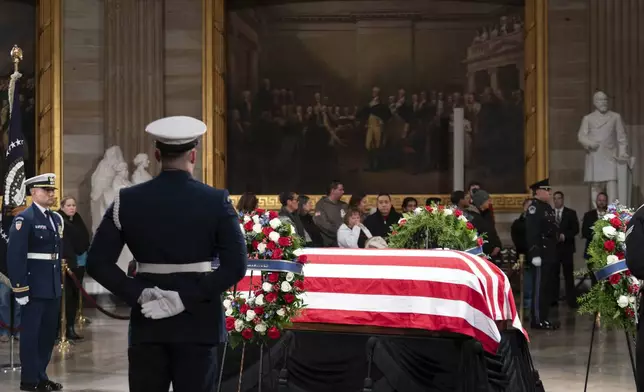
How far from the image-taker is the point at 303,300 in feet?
23.9

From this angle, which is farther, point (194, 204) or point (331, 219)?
point (331, 219)

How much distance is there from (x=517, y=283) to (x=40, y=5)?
8.86 m

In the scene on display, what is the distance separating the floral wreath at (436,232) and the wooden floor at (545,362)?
141 cm

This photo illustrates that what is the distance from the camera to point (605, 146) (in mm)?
16203

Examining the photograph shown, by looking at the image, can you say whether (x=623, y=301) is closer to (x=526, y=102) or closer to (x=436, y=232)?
(x=436, y=232)

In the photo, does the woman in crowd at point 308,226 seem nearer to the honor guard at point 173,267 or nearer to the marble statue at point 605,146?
the marble statue at point 605,146

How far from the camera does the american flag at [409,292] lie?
23.1ft

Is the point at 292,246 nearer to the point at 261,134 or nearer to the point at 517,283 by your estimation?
the point at 517,283

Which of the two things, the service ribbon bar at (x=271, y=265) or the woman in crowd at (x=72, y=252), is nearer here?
the service ribbon bar at (x=271, y=265)

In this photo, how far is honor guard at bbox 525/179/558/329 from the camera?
42.5 ft

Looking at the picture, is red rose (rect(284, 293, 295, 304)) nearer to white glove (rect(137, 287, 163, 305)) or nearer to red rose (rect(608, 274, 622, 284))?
red rose (rect(608, 274, 622, 284))

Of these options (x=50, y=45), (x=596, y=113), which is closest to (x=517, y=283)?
(x=596, y=113)

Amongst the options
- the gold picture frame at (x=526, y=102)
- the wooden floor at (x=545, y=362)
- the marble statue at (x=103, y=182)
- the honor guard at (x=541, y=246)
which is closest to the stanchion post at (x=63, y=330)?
the wooden floor at (x=545, y=362)

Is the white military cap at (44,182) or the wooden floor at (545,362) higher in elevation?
the white military cap at (44,182)
